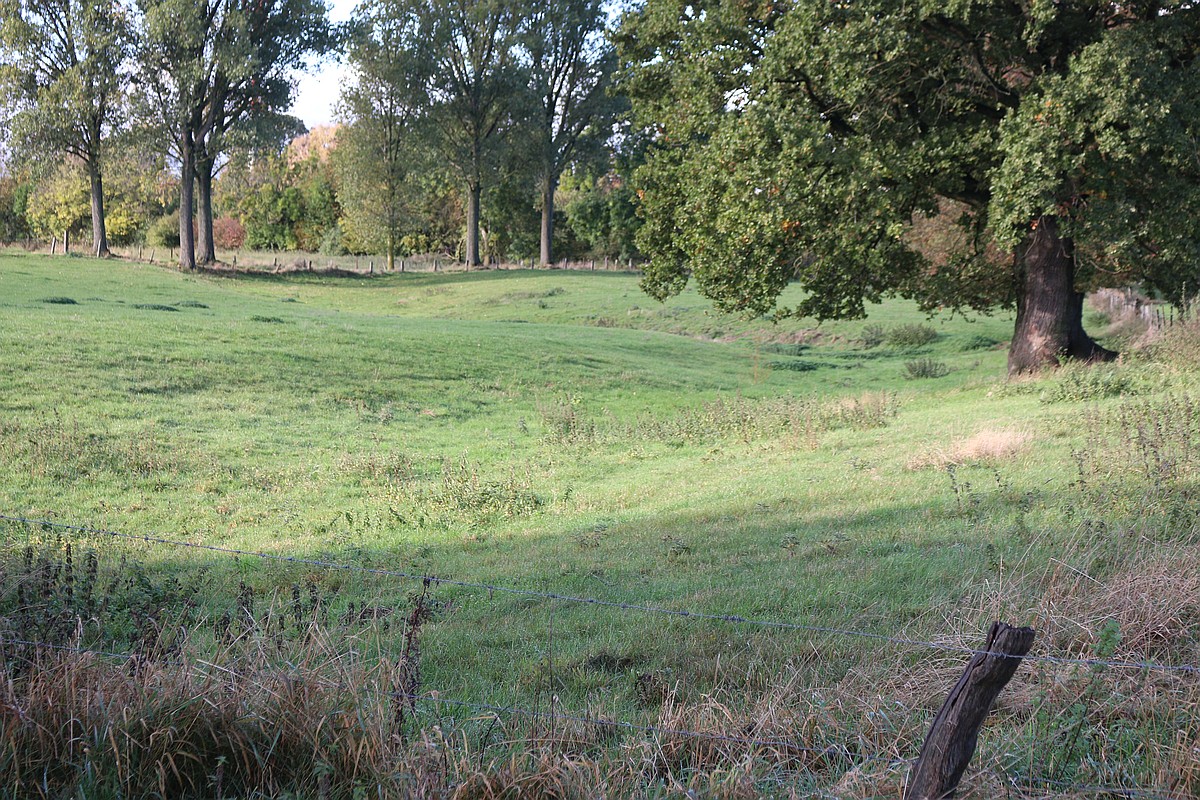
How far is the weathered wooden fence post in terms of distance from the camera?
354cm

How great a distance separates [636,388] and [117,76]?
1605 inches

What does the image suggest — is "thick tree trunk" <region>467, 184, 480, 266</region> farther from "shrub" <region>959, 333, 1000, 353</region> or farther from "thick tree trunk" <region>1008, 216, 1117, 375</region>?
"thick tree trunk" <region>1008, 216, 1117, 375</region>

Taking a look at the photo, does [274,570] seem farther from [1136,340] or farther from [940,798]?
[1136,340]

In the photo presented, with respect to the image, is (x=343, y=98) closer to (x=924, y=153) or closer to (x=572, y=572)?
(x=924, y=153)

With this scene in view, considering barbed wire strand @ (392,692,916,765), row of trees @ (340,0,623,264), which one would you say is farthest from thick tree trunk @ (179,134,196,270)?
barbed wire strand @ (392,692,916,765)

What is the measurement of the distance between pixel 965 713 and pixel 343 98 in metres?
72.1

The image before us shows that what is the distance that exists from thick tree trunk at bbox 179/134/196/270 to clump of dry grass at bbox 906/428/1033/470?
51.7 m

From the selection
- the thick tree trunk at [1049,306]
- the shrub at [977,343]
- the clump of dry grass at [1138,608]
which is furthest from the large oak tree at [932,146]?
the shrub at [977,343]

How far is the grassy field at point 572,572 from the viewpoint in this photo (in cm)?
440

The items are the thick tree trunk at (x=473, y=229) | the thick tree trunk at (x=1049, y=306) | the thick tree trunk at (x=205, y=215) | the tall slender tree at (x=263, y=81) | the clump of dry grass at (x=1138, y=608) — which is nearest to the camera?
the clump of dry grass at (x=1138, y=608)

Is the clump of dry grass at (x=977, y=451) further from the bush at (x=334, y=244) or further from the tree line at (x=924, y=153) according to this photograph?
the bush at (x=334, y=244)

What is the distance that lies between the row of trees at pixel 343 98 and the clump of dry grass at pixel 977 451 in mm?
46613

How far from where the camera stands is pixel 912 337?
130 ft

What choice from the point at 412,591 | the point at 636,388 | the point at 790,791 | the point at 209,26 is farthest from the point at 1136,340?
the point at 209,26
